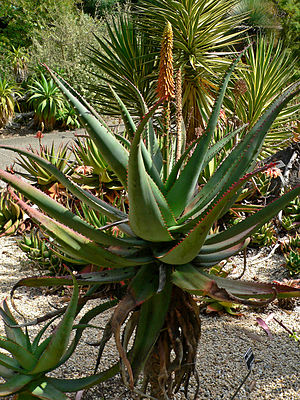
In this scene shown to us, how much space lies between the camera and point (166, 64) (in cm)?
156

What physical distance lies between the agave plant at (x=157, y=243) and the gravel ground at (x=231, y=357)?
293 mm

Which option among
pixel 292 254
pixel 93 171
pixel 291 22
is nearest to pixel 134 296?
pixel 292 254

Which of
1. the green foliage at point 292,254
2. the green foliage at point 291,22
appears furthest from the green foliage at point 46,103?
the green foliage at point 291,22

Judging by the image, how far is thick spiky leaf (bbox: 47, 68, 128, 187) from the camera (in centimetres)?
144

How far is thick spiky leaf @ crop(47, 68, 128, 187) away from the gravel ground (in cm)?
86

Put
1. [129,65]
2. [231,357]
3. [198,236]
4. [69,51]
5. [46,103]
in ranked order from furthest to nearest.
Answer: [69,51] → [46,103] → [129,65] → [231,357] → [198,236]

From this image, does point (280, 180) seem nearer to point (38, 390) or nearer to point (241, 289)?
point (241, 289)

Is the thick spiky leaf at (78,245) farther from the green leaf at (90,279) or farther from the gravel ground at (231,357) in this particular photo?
the gravel ground at (231,357)

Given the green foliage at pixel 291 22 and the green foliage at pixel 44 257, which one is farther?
the green foliage at pixel 291 22

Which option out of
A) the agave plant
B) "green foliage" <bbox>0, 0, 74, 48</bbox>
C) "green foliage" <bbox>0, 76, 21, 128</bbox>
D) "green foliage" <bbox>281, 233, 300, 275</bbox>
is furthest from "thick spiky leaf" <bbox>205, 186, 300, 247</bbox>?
"green foliage" <bbox>0, 0, 74, 48</bbox>

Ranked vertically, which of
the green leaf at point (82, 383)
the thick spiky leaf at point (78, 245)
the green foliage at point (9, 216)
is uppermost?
the thick spiky leaf at point (78, 245)

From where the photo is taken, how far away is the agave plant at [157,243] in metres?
1.33

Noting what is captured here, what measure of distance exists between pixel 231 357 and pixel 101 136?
1652mm

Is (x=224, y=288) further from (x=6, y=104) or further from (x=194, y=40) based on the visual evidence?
(x=6, y=104)
